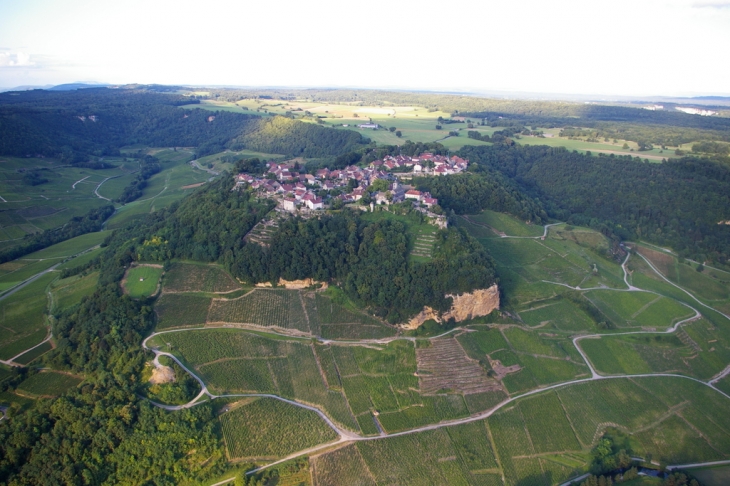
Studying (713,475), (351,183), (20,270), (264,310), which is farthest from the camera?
(351,183)

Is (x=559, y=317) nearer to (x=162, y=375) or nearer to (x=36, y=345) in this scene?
(x=162, y=375)

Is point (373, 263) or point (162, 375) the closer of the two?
point (162, 375)

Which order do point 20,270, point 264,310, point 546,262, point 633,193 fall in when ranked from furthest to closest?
1. point 633,193
2. point 20,270
3. point 546,262
4. point 264,310

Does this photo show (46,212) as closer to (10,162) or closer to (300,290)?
(10,162)

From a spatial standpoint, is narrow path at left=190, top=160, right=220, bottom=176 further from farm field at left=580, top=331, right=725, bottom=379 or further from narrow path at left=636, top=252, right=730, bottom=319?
narrow path at left=636, top=252, right=730, bottom=319

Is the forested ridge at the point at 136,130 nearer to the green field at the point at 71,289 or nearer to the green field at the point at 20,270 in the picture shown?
the green field at the point at 20,270

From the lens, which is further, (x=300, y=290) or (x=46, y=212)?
(x=46, y=212)

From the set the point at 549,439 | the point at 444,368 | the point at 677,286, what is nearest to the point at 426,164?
the point at 677,286

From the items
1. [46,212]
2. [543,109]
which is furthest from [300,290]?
[543,109]
